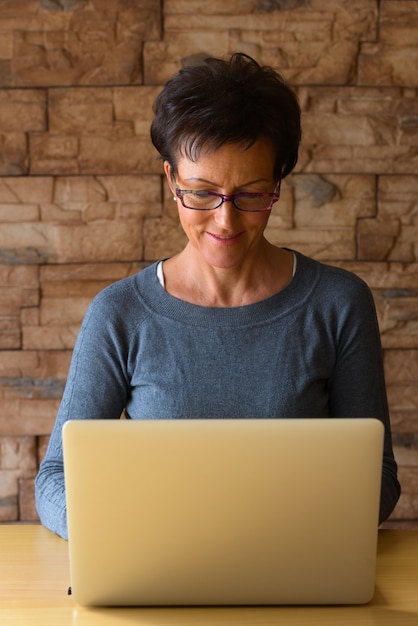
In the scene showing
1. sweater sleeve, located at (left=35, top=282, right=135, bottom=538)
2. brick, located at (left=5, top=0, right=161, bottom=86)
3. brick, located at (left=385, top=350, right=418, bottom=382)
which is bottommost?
brick, located at (left=385, top=350, right=418, bottom=382)

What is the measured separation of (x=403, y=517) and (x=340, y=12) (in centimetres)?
145

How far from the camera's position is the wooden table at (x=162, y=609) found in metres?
1.07

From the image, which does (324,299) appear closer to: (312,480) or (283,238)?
(312,480)

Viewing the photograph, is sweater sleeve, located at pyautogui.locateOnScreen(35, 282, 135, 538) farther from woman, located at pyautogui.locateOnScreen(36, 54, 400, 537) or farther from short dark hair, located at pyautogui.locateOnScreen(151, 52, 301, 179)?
short dark hair, located at pyautogui.locateOnScreen(151, 52, 301, 179)

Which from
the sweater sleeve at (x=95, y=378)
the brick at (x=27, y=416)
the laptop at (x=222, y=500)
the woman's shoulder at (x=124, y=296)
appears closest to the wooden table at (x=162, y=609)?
the laptop at (x=222, y=500)

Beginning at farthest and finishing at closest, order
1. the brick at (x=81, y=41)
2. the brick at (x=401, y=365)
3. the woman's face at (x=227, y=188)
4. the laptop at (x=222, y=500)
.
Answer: the brick at (x=401, y=365)
the brick at (x=81, y=41)
the woman's face at (x=227, y=188)
the laptop at (x=222, y=500)

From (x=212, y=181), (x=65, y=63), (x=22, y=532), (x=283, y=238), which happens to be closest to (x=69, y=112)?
(x=65, y=63)

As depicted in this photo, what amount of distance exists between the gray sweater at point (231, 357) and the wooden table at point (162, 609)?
0.99 feet

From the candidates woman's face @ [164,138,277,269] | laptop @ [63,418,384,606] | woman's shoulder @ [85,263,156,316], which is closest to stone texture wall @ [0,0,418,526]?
woman's shoulder @ [85,263,156,316]

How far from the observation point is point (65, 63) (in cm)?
240

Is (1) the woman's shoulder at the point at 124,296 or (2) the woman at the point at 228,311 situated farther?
(1) the woman's shoulder at the point at 124,296

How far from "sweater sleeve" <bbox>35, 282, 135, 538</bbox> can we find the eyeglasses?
0.26 metres

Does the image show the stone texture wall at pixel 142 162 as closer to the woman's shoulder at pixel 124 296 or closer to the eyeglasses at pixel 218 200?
the woman's shoulder at pixel 124 296

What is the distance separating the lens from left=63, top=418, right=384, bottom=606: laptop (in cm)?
102
